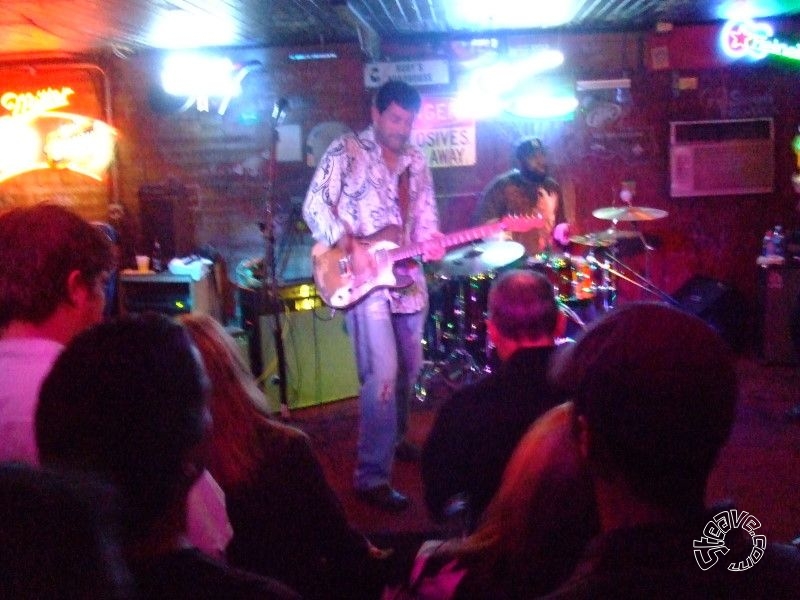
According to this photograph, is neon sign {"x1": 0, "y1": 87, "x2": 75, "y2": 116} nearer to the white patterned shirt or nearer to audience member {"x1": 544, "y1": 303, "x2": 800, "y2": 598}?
the white patterned shirt

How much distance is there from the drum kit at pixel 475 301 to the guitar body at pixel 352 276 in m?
1.57

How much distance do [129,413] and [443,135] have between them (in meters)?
6.40

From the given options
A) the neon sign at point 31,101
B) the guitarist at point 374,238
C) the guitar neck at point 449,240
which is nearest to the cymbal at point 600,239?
the guitar neck at point 449,240

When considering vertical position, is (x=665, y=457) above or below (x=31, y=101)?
below

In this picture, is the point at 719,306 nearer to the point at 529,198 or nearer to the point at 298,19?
the point at 529,198

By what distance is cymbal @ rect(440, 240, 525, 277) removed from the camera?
5.16m

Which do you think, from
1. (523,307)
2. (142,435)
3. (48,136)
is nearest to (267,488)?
(523,307)

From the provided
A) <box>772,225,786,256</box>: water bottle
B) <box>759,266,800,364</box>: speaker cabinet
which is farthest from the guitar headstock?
<box>772,225,786,256</box>: water bottle

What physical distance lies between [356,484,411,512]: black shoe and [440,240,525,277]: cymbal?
6.15 feet

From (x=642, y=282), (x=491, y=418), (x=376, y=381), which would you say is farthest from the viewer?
(x=642, y=282)

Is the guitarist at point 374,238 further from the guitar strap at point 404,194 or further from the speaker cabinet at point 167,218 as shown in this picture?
the speaker cabinet at point 167,218

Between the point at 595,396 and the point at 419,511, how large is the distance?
3006mm

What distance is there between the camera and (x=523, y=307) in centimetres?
234

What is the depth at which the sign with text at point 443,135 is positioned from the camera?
704 cm
